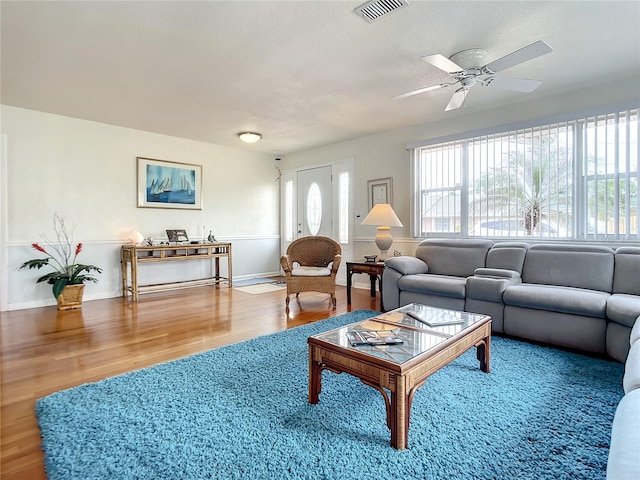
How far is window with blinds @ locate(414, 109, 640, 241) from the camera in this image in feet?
11.1

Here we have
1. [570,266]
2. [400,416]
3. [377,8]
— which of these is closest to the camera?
[400,416]

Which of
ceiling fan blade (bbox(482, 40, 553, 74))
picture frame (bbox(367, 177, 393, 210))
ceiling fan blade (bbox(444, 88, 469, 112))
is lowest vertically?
picture frame (bbox(367, 177, 393, 210))

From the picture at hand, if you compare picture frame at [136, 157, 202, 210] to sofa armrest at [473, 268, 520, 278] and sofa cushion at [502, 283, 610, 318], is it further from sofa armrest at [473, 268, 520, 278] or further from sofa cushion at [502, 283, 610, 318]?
sofa cushion at [502, 283, 610, 318]

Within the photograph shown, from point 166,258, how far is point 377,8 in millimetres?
4170

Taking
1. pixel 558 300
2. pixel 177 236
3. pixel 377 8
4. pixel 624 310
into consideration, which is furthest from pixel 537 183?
pixel 177 236

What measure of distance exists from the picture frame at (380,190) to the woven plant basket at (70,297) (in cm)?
419

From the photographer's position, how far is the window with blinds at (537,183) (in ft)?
11.1

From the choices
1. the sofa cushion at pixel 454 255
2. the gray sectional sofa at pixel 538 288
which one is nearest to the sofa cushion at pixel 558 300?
the gray sectional sofa at pixel 538 288

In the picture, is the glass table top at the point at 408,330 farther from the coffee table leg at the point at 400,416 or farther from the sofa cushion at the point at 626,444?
the sofa cushion at the point at 626,444

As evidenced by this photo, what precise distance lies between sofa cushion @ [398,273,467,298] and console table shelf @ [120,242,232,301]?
124 inches

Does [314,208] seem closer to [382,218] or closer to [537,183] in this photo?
[382,218]

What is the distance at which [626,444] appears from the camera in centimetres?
89

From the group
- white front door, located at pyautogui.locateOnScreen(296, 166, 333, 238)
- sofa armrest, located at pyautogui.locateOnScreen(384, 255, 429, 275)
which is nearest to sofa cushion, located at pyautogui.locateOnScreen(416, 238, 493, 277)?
sofa armrest, located at pyautogui.locateOnScreen(384, 255, 429, 275)

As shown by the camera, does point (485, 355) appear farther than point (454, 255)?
No
